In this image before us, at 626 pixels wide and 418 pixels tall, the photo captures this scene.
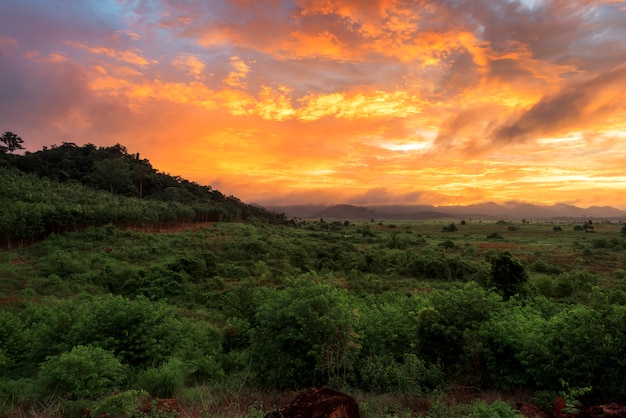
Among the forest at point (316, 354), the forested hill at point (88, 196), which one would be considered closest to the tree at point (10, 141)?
the forested hill at point (88, 196)

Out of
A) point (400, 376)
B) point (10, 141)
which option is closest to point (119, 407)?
point (400, 376)

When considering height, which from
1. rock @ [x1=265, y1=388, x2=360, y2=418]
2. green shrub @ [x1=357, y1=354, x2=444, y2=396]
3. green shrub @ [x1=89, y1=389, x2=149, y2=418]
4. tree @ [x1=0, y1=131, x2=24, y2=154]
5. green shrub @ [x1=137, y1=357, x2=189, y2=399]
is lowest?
green shrub @ [x1=137, y1=357, x2=189, y2=399]

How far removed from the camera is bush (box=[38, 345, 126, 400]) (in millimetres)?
7355

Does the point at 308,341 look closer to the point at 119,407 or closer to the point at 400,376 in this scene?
the point at 400,376

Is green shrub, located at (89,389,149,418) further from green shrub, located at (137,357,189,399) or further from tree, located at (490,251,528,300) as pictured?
tree, located at (490,251,528,300)

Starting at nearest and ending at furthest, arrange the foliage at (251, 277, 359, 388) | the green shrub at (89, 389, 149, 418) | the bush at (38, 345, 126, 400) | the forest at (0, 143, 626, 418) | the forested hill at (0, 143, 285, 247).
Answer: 1. the green shrub at (89, 389, 149, 418)
2. the forest at (0, 143, 626, 418)
3. the bush at (38, 345, 126, 400)
4. the foliage at (251, 277, 359, 388)
5. the forested hill at (0, 143, 285, 247)

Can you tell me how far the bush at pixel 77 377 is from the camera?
7355 millimetres

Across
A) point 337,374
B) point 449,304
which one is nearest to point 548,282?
point 449,304

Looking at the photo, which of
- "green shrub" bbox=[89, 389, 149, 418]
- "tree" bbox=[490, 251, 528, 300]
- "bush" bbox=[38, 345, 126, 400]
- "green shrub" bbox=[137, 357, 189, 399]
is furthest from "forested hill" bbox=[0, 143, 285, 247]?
"tree" bbox=[490, 251, 528, 300]

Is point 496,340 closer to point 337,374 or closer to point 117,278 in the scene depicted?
point 337,374

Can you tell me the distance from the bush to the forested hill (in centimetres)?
3575

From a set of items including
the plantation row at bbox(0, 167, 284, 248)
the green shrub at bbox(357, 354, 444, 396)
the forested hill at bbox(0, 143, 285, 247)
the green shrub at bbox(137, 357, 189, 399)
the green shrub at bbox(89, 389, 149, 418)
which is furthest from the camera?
the forested hill at bbox(0, 143, 285, 247)

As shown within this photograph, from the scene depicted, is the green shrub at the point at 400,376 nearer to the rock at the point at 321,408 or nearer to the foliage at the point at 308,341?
the foliage at the point at 308,341

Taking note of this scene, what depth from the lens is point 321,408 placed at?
5480mm
